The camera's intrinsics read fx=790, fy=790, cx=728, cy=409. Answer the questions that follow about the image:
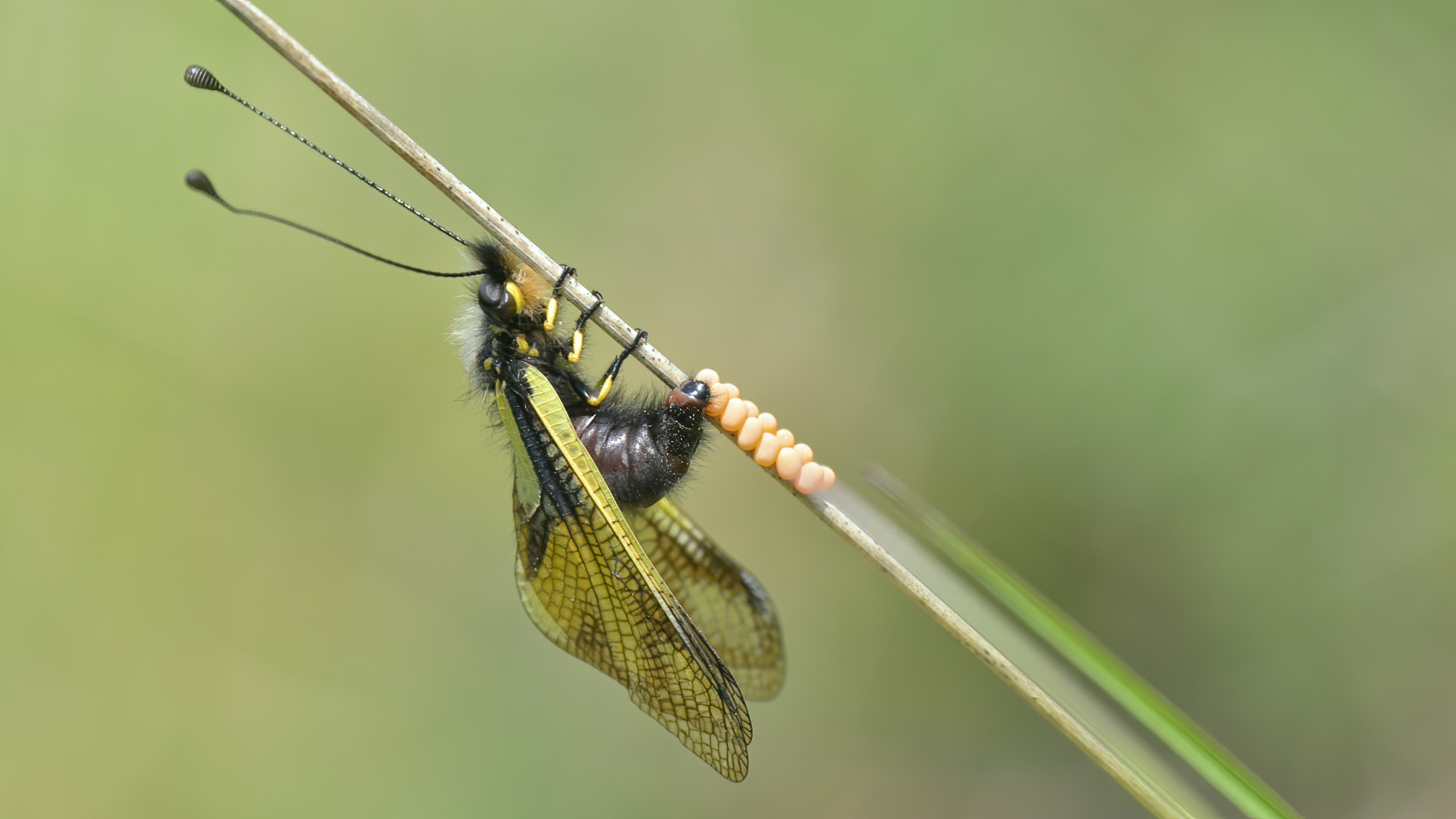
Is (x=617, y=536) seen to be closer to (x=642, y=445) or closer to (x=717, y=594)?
(x=642, y=445)

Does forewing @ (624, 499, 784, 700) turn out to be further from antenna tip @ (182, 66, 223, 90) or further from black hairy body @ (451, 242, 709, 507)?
antenna tip @ (182, 66, 223, 90)

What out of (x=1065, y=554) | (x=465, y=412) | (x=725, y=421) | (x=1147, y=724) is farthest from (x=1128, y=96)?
(x=465, y=412)

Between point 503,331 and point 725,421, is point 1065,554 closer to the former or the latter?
point 725,421

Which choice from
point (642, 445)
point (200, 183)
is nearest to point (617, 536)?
point (642, 445)

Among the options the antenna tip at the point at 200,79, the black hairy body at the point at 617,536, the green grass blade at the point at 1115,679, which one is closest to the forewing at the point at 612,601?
the black hairy body at the point at 617,536

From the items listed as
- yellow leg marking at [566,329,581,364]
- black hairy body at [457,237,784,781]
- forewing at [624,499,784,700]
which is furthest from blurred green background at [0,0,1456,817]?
yellow leg marking at [566,329,581,364]
